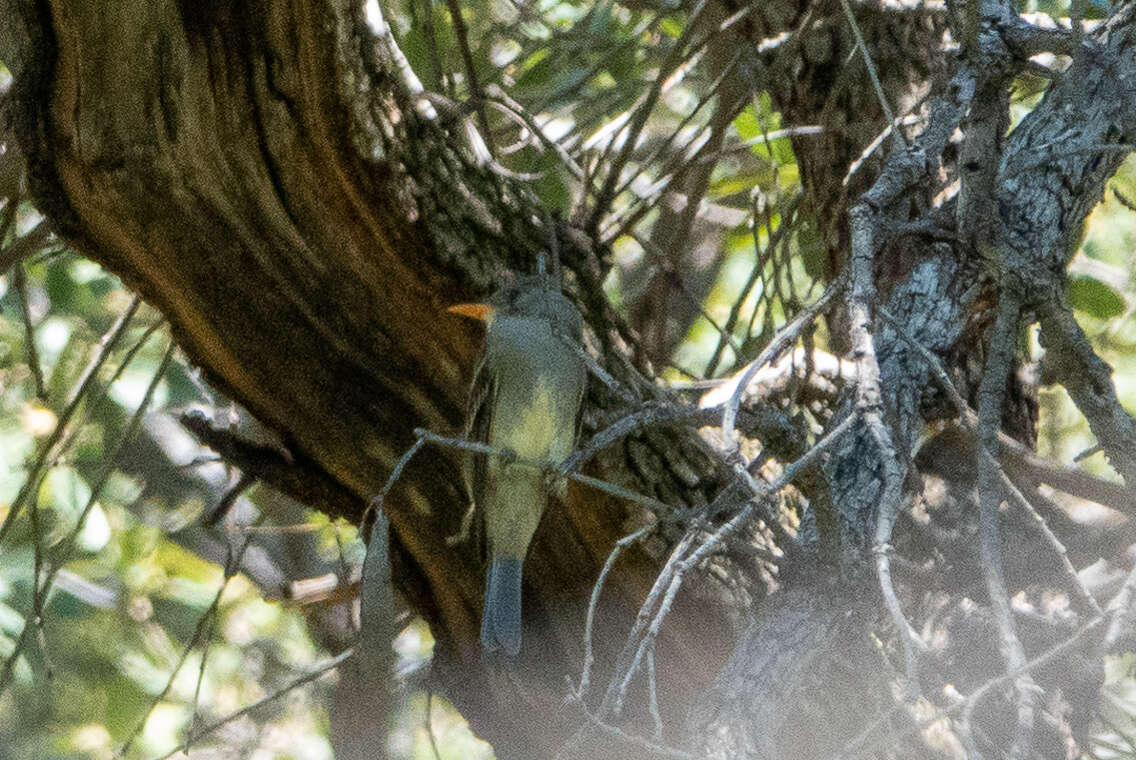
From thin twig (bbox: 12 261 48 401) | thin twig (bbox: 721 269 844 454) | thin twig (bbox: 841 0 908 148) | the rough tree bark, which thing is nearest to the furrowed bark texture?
the rough tree bark

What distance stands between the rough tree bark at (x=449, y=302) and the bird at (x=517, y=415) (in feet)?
0.22

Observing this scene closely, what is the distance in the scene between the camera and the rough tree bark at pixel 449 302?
2285mm

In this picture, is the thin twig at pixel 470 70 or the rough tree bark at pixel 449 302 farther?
the thin twig at pixel 470 70

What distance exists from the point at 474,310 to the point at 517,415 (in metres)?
0.60

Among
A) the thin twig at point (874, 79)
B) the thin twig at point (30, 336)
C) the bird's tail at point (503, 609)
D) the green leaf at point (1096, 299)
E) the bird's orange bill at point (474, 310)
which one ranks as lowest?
the green leaf at point (1096, 299)

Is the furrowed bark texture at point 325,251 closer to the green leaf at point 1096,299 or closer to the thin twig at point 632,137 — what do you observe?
the thin twig at point 632,137

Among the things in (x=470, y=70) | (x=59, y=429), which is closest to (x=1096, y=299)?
(x=470, y=70)

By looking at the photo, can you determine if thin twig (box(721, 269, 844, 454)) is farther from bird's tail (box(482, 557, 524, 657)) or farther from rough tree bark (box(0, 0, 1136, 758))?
bird's tail (box(482, 557, 524, 657))

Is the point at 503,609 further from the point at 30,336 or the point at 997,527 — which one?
the point at 997,527

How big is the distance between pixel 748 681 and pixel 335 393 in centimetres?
129

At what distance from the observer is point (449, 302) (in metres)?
3.04

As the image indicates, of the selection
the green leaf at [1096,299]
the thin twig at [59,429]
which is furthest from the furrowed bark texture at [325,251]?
the green leaf at [1096,299]

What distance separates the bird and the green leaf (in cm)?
160

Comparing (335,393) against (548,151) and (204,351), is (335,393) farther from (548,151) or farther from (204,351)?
(548,151)
